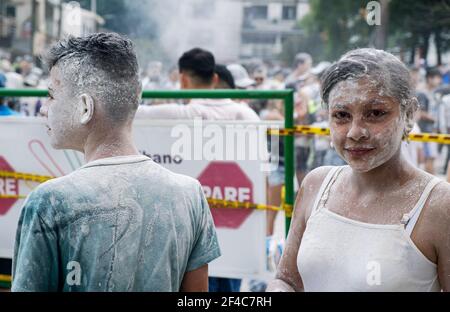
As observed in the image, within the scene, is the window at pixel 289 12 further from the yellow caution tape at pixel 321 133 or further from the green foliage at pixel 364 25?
the yellow caution tape at pixel 321 133

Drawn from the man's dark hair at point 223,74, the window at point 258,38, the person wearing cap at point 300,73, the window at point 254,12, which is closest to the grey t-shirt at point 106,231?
the man's dark hair at point 223,74

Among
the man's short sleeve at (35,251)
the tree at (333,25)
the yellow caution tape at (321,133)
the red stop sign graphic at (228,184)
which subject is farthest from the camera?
the tree at (333,25)

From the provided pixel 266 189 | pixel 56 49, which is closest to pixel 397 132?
pixel 56 49

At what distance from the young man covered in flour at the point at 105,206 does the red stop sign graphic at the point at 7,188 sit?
298 cm

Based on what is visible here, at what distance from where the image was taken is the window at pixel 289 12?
125 ft

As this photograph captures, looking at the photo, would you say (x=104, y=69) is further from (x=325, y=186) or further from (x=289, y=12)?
(x=289, y=12)

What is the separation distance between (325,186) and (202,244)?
0.54 m

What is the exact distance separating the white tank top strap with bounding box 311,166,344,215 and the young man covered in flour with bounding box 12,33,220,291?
423 millimetres

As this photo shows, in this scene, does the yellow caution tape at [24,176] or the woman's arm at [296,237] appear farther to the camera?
the yellow caution tape at [24,176]

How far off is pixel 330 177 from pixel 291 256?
12.1 inches

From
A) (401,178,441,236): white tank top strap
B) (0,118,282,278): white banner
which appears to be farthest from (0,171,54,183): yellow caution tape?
(401,178,441,236): white tank top strap

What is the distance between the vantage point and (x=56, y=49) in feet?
7.14

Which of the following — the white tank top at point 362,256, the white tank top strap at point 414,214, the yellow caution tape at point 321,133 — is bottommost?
the white tank top at point 362,256
